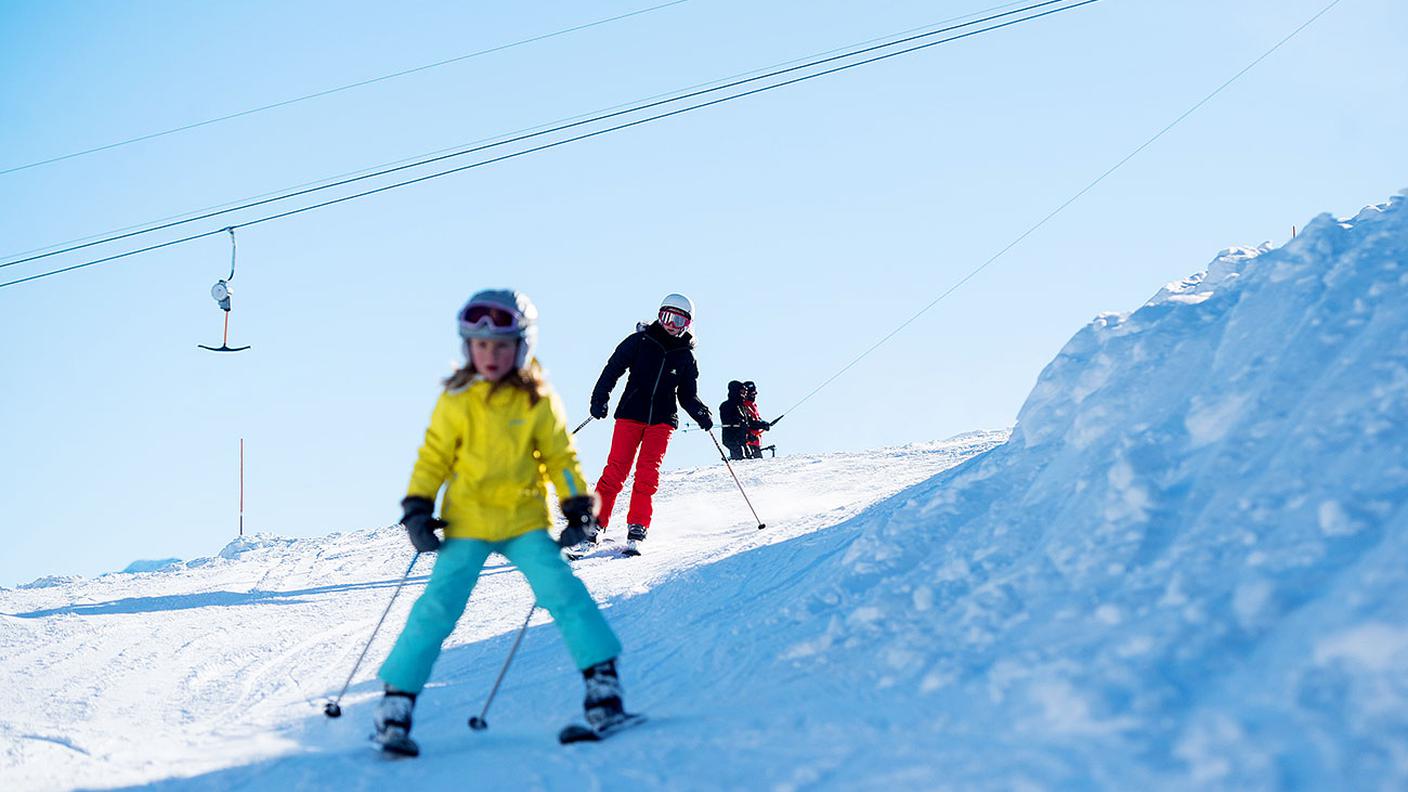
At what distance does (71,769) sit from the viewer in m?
4.05

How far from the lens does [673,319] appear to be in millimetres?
8867

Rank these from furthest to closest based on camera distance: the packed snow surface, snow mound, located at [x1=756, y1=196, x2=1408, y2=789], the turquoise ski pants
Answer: the turquoise ski pants
the packed snow surface
snow mound, located at [x1=756, y1=196, x2=1408, y2=789]

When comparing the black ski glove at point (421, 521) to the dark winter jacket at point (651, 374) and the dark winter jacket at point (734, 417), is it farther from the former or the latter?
the dark winter jacket at point (734, 417)

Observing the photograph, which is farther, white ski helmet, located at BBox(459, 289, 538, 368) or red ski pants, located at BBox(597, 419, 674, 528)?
red ski pants, located at BBox(597, 419, 674, 528)

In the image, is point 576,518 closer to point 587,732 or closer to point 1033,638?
point 587,732

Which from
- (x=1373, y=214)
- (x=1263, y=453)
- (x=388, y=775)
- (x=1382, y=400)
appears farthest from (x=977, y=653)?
(x=1373, y=214)

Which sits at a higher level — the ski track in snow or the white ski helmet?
the white ski helmet

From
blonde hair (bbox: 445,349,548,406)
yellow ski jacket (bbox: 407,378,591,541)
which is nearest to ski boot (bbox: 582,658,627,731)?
yellow ski jacket (bbox: 407,378,591,541)

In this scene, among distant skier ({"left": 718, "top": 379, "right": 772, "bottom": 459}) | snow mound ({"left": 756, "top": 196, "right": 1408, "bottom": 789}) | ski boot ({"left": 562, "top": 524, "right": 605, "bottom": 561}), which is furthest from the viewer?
distant skier ({"left": 718, "top": 379, "right": 772, "bottom": 459})

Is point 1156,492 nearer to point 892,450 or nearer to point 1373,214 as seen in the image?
point 1373,214

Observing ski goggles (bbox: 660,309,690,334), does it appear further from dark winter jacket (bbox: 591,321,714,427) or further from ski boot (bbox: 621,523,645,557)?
ski boot (bbox: 621,523,645,557)

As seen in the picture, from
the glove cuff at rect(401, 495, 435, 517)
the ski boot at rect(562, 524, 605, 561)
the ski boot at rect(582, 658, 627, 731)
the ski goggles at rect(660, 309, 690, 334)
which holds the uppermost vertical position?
the ski goggles at rect(660, 309, 690, 334)

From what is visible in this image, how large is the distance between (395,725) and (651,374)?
5483 mm

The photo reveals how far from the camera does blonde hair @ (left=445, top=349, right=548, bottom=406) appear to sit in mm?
3906
